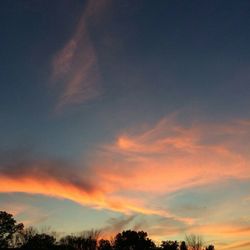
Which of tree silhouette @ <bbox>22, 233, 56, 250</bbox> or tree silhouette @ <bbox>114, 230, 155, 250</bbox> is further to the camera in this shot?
tree silhouette @ <bbox>114, 230, 155, 250</bbox>

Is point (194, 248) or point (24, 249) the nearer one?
point (24, 249)

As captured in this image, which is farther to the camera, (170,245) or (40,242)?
(170,245)

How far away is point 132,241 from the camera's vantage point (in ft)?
484

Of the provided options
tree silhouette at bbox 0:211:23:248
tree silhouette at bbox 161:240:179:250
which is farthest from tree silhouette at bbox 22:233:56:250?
tree silhouette at bbox 161:240:179:250

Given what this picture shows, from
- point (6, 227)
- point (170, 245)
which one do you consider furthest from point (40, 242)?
point (170, 245)

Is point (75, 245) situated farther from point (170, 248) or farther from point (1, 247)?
point (170, 248)

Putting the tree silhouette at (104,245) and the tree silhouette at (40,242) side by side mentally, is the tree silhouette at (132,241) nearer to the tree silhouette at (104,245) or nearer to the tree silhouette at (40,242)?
the tree silhouette at (104,245)

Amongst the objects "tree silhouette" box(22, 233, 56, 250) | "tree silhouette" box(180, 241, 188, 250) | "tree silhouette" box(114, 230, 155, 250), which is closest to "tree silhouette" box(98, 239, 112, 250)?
"tree silhouette" box(114, 230, 155, 250)

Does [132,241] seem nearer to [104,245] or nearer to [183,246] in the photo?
[104,245]

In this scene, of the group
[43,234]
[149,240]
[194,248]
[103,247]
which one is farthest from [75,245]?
[194,248]

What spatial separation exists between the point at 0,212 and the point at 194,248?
2717 inches

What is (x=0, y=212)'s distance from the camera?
110125 mm

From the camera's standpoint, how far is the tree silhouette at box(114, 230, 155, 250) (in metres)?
147

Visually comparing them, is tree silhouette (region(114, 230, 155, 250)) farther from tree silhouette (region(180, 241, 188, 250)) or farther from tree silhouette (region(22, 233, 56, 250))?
tree silhouette (region(22, 233, 56, 250))
